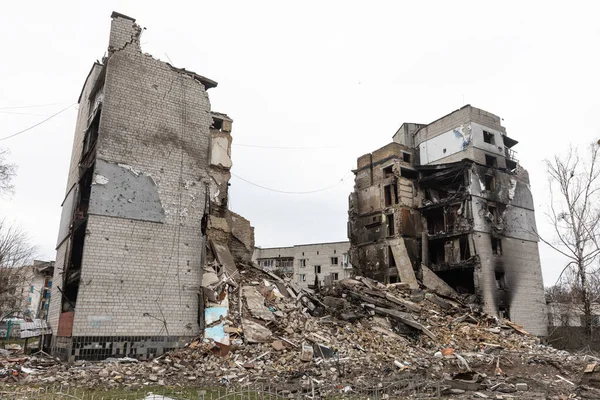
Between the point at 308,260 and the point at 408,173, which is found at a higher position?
the point at 408,173

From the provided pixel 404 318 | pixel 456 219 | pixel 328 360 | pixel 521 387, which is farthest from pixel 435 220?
pixel 521 387

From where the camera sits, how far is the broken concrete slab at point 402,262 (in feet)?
96.0

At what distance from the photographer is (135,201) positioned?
1584 cm

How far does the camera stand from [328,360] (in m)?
13.7

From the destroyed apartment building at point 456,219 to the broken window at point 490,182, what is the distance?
7cm

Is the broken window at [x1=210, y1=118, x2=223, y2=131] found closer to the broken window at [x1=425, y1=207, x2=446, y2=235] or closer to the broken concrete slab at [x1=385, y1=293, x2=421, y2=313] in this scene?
the broken concrete slab at [x1=385, y1=293, x2=421, y2=313]

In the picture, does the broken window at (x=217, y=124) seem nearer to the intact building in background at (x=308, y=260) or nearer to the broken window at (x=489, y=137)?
the broken window at (x=489, y=137)

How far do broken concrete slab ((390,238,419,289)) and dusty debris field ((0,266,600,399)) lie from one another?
714 cm

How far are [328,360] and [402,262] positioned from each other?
57.7 feet

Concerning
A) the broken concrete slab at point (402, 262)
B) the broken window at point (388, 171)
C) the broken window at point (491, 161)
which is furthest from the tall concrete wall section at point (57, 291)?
the broken window at point (491, 161)

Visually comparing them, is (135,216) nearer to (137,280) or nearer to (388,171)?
(137,280)

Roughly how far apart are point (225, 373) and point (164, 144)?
909 centimetres

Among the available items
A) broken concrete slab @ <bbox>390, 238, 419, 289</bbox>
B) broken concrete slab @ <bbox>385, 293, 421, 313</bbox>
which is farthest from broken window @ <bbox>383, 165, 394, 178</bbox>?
broken concrete slab @ <bbox>385, 293, 421, 313</bbox>

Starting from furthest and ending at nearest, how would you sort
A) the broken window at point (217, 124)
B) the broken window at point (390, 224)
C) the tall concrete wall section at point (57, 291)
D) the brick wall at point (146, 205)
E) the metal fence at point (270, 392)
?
the broken window at point (390, 224)
the broken window at point (217, 124)
the tall concrete wall section at point (57, 291)
the brick wall at point (146, 205)
the metal fence at point (270, 392)
